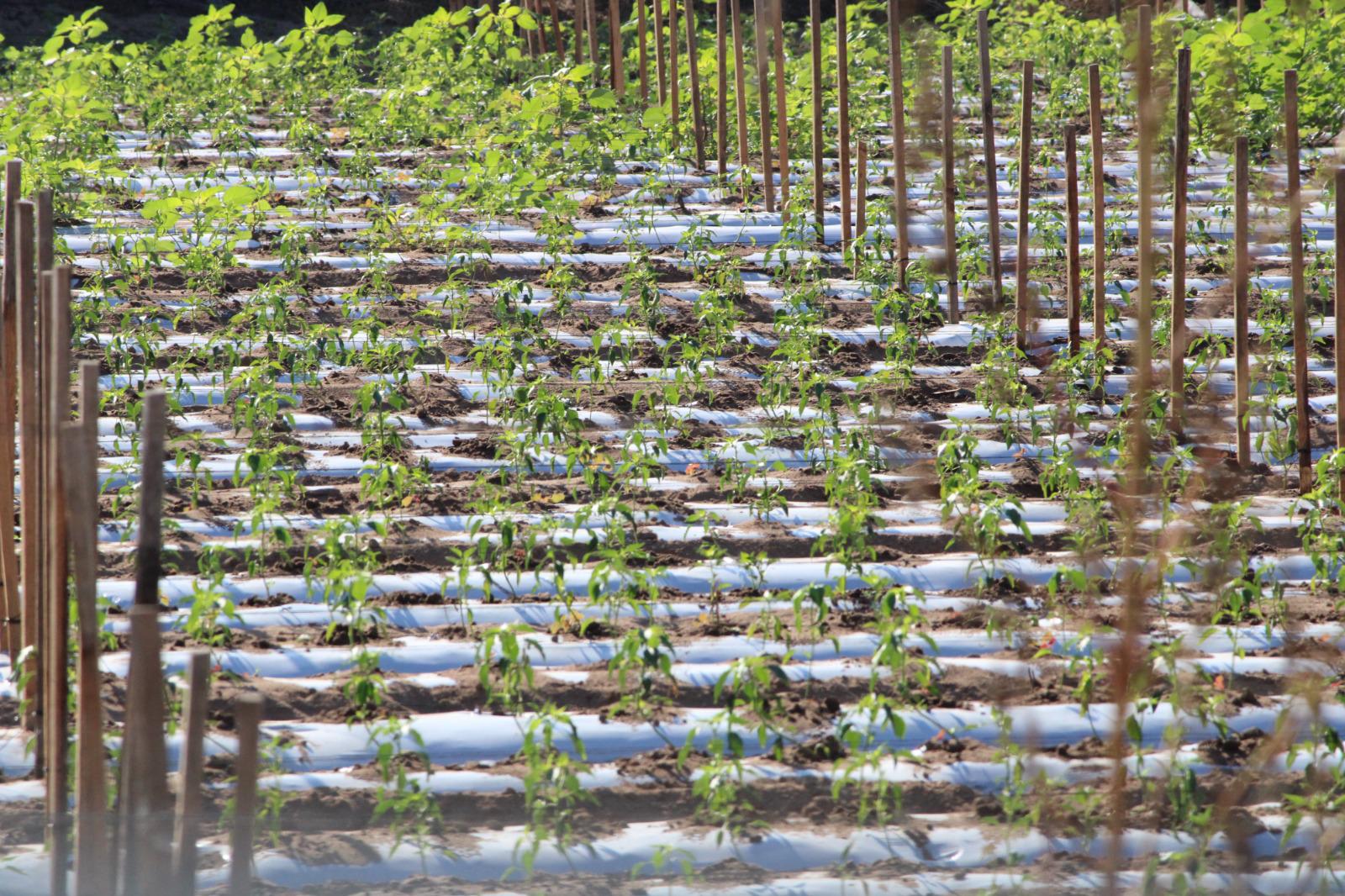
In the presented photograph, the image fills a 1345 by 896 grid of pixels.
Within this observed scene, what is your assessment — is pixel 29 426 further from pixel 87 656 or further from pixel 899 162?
pixel 899 162

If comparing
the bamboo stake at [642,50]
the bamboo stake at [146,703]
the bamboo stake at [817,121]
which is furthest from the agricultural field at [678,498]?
the bamboo stake at [642,50]

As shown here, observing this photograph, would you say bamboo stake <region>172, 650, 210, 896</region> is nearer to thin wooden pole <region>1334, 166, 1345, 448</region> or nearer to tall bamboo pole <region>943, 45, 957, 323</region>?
thin wooden pole <region>1334, 166, 1345, 448</region>

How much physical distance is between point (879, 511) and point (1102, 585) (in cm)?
61

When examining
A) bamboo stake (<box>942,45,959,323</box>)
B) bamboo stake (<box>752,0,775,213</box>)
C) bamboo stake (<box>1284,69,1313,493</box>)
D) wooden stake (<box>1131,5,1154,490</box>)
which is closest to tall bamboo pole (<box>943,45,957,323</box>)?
bamboo stake (<box>942,45,959,323</box>)

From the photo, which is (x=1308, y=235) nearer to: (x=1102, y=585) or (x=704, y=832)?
(x=1102, y=585)

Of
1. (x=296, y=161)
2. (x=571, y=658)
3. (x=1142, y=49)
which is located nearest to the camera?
(x=1142, y=49)

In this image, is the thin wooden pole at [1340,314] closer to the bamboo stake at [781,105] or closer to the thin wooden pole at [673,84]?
the bamboo stake at [781,105]

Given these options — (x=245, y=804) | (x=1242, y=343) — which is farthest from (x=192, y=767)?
(x=1242, y=343)

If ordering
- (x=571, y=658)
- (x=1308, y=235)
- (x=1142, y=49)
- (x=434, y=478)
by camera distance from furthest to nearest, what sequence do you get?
(x=1308, y=235) → (x=434, y=478) → (x=571, y=658) → (x=1142, y=49)

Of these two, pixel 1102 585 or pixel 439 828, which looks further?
pixel 1102 585

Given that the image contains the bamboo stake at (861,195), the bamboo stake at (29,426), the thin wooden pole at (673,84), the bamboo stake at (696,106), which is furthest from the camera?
the thin wooden pole at (673,84)

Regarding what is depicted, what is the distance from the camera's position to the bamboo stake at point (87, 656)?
163 centimetres

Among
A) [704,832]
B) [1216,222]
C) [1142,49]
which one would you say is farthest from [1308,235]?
[1142,49]

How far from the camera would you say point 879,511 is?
3.23 metres
